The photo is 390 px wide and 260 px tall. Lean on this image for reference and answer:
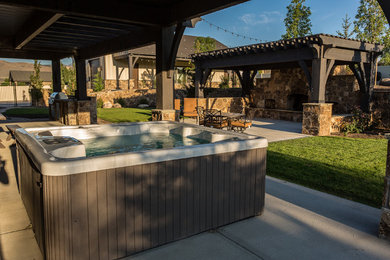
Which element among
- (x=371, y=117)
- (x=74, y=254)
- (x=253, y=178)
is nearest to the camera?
(x=74, y=254)

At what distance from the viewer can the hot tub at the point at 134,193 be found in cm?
234

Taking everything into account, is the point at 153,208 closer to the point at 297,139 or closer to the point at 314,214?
the point at 314,214

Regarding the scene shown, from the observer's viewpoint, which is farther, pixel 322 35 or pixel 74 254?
pixel 322 35

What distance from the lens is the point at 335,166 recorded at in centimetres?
561

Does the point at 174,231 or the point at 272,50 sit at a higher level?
the point at 272,50

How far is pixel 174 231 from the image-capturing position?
292 cm

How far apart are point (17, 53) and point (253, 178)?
448 inches

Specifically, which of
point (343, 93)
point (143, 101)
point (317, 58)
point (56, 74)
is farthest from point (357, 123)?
point (143, 101)

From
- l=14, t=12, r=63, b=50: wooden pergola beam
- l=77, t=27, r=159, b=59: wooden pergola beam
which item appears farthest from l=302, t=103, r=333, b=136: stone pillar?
l=14, t=12, r=63, b=50: wooden pergola beam

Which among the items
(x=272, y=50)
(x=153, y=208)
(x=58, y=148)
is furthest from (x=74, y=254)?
(x=272, y=50)

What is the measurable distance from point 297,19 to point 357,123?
18737mm

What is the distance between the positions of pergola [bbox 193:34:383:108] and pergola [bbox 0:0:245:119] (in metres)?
5.28

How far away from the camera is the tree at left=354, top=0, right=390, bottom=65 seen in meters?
26.1

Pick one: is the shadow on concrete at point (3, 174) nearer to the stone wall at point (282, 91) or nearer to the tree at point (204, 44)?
the stone wall at point (282, 91)
